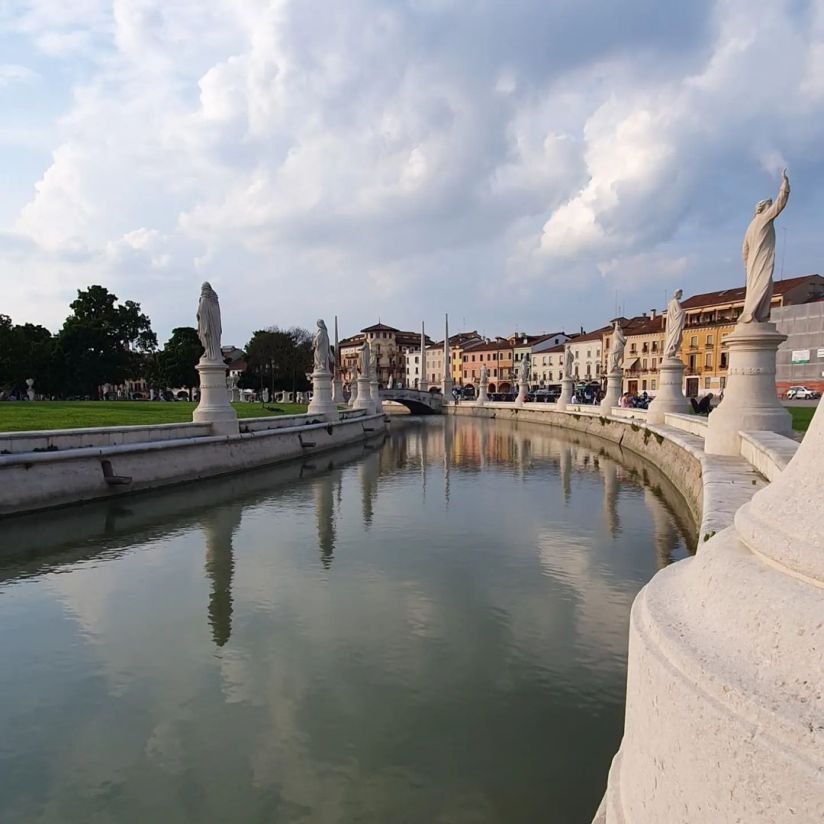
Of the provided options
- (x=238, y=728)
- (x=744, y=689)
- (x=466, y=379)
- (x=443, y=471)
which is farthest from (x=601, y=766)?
(x=466, y=379)

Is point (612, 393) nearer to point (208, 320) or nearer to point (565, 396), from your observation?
point (565, 396)

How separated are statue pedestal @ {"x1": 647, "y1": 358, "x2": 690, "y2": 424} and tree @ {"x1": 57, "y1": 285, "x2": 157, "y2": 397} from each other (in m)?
46.0

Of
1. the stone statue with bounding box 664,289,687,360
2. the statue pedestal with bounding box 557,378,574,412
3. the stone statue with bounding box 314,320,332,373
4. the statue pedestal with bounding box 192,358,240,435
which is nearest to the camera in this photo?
the statue pedestal with bounding box 192,358,240,435

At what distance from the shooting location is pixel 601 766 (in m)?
4.09

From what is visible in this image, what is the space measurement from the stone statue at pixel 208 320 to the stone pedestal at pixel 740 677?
57.4 ft

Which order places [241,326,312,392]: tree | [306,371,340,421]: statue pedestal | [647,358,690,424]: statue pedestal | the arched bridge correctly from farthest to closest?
[241,326,312,392]: tree < the arched bridge < [306,371,340,421]: statue pedestal < [647,358,690,424]: statue pedestal

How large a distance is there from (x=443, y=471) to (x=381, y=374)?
87.7 m

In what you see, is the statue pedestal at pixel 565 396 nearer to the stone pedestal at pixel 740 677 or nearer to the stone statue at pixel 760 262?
the stone statue at pixel 760 262

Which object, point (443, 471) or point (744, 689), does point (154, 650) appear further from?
point (443, 471)

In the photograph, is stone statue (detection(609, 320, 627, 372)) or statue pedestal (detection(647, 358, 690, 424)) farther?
stone statue (detection(609, 320, 627, 372))

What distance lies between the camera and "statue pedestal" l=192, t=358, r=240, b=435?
1770 centimetres

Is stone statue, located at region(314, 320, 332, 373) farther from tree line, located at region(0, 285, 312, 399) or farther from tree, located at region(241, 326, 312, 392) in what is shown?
tree, located at region(241, 326, 312, 392)

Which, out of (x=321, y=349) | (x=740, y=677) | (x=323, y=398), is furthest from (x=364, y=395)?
(x=740, y=677)

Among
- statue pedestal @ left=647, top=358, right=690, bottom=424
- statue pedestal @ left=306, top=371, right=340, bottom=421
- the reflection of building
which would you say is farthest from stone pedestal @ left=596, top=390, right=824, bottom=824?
statue pedestal @ left=306, top=371, right=340, bottom=421
